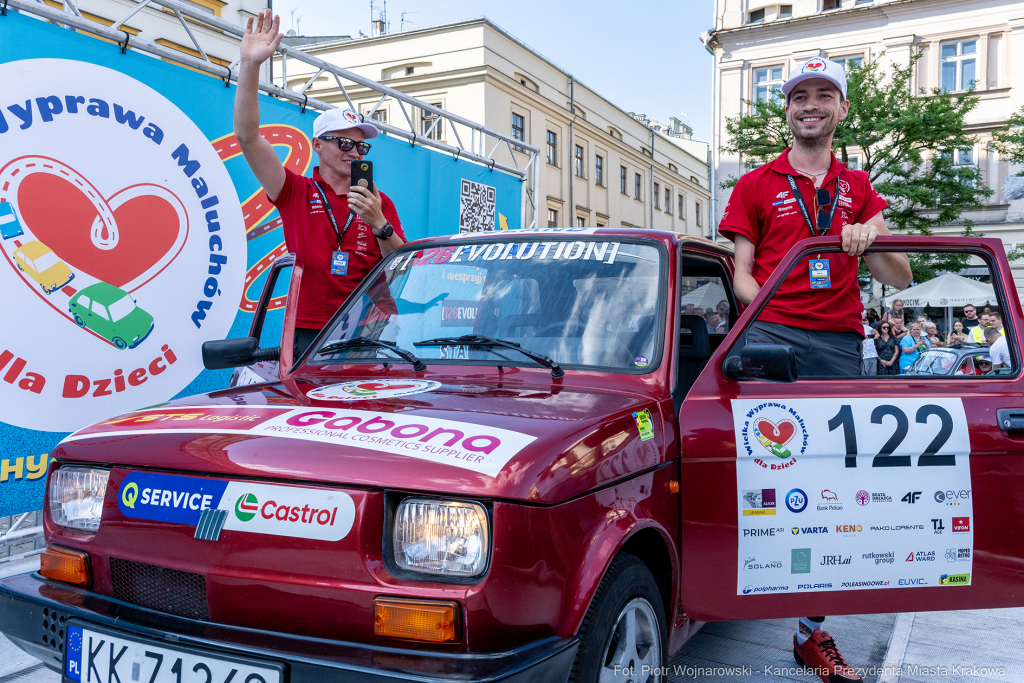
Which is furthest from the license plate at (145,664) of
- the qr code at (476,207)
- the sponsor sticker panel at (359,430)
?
the qr code at (476,207)

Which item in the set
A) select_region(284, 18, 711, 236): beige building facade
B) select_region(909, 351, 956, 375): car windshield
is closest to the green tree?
select_region(284, 18, 711, 236): beige building facade

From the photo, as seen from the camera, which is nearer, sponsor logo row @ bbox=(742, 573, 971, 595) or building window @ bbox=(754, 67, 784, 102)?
sponsor logo row @ bbox=(742, 573, 971, 595)

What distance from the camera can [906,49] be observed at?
33.8m

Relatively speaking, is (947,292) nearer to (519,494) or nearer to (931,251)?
(931,251)

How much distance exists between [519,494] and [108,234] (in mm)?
4401

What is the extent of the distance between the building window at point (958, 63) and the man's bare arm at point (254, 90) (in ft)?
117

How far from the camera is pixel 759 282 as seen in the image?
10.7 ft

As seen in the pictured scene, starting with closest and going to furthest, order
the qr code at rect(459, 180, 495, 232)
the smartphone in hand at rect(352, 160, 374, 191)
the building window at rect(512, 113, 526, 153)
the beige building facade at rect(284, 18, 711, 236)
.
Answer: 1. the smartphone in hand at rect(352, 160, 374, 191)
2. the qr code at rect(459, 180, 495, 232)
3. the beige building facade at rect(284, 18, 711, 236)
4. the building window at rect(512, 113, 526, 153)

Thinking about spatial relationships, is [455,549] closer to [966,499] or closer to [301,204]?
[966,499]

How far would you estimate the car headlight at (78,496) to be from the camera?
217 cm

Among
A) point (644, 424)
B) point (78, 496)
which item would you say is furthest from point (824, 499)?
point (78, 496)

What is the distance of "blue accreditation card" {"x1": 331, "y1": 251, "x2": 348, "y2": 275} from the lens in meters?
3.95

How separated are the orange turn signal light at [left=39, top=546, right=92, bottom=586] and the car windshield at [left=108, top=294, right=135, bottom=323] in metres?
3.22

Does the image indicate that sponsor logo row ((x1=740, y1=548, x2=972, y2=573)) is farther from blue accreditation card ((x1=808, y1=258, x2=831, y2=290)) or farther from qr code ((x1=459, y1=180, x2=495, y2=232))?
qr code ((x1=459, y1=180, x2=495, y2=232))
